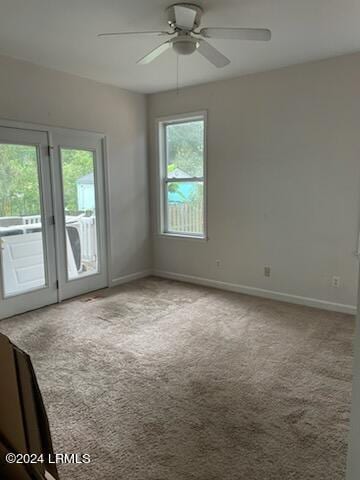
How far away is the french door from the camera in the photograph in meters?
3.71

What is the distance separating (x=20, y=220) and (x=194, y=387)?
8.57 ft

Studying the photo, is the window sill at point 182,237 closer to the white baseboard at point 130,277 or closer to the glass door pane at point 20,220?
the white baseboard at point 130,277

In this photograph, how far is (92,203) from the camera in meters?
4.60

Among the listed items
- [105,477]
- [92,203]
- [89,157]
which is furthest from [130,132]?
[105,477]

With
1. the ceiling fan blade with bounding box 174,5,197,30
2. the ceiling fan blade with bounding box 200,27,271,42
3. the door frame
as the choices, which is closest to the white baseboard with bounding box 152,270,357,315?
the door frame

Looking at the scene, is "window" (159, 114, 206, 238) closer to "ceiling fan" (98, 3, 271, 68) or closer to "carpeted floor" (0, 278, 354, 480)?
"carpeted floor" (0, 278, 354, 480)

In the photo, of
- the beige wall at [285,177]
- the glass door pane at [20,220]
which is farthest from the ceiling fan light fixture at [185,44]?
the glass door pane at [20,220]

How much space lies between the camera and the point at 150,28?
116 inches

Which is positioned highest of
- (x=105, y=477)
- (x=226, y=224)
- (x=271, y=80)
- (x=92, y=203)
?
(x=271, y=80)

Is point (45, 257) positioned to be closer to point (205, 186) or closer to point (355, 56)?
point (205, 186)

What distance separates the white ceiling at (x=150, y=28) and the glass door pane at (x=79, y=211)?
1.03 m

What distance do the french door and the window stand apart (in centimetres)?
105

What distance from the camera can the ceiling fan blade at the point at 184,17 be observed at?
7.68 ft

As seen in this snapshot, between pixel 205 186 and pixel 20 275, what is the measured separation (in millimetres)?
2556
